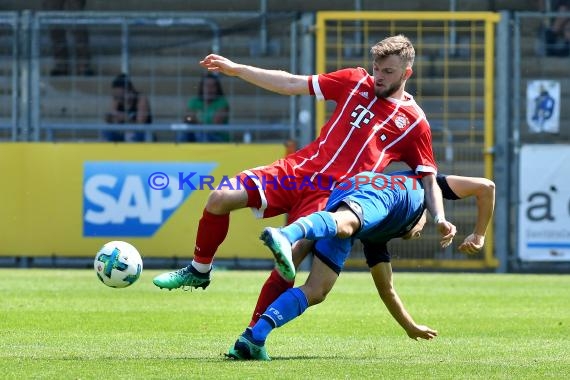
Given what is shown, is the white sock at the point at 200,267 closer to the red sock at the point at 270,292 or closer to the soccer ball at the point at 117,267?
the red sock at the point at 270,292

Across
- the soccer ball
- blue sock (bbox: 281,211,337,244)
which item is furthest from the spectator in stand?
blue sock (bbox: 281,211,337,244)

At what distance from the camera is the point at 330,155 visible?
8.29 metres

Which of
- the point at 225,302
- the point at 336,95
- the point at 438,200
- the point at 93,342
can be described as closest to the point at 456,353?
the point at 438,200

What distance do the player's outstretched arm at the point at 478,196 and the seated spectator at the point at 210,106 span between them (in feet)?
28.4

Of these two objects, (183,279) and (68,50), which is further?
(68,50)

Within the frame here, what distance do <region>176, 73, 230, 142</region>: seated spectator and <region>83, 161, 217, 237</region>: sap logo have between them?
0.72 meters

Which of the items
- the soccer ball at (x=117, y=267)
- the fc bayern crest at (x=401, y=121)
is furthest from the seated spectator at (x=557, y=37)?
the soccer ball at (x=117, y=267)

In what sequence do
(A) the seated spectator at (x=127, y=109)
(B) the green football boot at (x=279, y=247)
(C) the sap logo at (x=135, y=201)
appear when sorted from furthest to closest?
(A) the seated spectator at (x=127, y=109), (C) the sap logo at (x=135, y=201), (B) the green football boot at (x=279, y=247)

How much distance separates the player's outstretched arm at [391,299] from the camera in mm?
8430

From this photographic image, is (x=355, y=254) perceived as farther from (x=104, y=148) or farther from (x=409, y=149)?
(x=409, y=149)

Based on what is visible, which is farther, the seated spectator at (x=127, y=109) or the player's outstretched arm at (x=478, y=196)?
the seated spectator at (x=127, y=109)

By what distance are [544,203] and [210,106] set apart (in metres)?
4.44

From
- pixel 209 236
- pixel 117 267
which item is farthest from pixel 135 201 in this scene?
pixel 209 236

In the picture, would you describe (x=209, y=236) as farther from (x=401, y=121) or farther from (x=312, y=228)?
(x=401, y=121)
